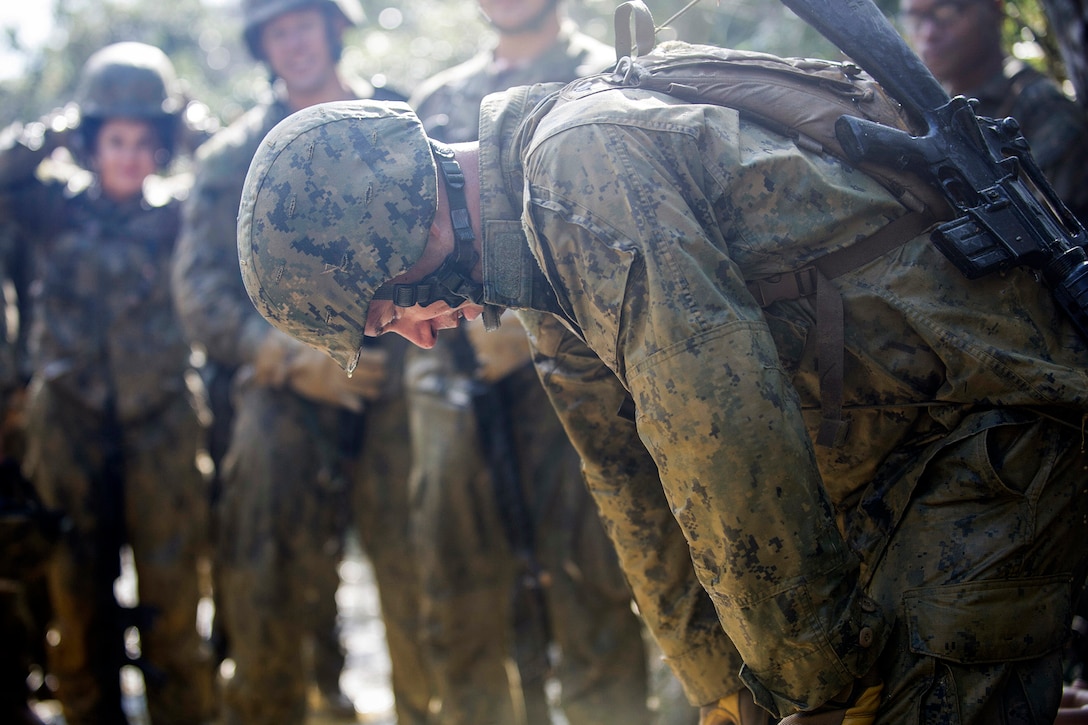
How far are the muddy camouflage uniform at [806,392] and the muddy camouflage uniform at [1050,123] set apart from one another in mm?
2459

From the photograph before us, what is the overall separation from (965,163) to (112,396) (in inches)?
159

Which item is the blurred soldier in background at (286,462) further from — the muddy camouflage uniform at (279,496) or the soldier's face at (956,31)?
the soldier's face at (956,31)

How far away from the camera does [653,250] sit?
1890 millimetres

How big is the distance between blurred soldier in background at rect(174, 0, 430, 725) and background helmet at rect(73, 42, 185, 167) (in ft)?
2.61

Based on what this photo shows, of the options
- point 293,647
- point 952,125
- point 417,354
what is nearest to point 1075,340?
point 952,125

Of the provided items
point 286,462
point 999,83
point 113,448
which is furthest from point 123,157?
point 999,83

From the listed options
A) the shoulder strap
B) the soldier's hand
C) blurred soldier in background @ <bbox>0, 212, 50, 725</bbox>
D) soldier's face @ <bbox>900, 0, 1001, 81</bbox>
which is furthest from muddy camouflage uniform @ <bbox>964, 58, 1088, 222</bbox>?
blurred soldier in background @ <bbox>0, 212, 50, 725</bbox>

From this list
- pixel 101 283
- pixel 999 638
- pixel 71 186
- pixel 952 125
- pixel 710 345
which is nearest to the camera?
pixel 710 345

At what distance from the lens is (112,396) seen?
492 centimetres

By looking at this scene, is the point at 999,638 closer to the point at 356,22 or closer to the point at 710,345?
the point at 710,345

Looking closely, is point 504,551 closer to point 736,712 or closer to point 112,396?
point 736,712

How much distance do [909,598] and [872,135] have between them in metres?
0.90

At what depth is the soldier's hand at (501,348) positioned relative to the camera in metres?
3.96

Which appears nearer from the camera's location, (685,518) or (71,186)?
(685,518)
